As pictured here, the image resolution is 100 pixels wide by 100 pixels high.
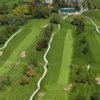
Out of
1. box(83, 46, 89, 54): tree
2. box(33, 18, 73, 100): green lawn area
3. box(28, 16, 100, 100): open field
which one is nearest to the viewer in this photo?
box(28, 16, 100, 100): open field

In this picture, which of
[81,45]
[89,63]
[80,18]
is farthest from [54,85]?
[80,18]

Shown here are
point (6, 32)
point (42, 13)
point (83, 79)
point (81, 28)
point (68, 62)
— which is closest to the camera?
point (83, 79)

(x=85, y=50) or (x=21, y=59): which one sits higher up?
(x=85, y=50)

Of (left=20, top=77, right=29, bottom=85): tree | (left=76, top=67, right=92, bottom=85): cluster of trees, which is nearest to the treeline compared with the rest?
(left=76, top=67, right=92, bottom=85): cluster of trees

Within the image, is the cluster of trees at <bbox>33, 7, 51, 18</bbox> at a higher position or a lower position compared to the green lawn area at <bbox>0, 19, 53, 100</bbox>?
higher

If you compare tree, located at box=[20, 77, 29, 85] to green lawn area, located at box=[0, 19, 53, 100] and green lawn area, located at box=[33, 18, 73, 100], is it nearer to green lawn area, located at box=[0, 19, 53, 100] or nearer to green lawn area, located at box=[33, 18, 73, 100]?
green lawn area, located at box=[0, 19, 53, 100]

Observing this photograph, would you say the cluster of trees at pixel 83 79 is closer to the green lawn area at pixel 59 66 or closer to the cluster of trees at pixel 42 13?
the green lawn area at pixel 59 66

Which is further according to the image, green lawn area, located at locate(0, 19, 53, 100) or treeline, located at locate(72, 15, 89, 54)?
treeline, located at locate(72, 15, 89, 54)

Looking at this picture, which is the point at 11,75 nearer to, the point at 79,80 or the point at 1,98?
the point at 1,98

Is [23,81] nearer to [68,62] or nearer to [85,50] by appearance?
[68,62]

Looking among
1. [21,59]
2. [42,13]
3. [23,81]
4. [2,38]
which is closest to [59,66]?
[21,59]
